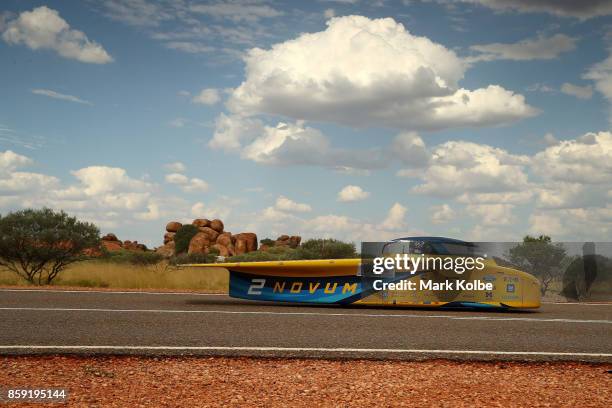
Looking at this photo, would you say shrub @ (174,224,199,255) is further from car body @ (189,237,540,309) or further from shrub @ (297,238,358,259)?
car body @ (189,237,540,309)

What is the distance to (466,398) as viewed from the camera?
5.22m

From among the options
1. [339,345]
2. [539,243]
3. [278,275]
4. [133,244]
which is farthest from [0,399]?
[133,244]

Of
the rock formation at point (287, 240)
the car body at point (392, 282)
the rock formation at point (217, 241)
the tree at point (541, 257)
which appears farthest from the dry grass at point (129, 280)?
the rock formation at point (287, 240)

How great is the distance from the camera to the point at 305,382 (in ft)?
18.3

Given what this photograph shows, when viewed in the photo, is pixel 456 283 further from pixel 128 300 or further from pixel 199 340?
pixel 128 300

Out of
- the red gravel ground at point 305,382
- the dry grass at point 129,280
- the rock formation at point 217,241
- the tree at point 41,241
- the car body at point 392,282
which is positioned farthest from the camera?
the rock formation at point 217,241

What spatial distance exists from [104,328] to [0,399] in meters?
3.22

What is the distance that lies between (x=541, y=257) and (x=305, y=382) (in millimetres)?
22889

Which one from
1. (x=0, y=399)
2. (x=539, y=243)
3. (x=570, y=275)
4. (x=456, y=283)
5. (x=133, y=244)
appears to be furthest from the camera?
(x=133, y=244)

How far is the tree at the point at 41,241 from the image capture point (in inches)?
766

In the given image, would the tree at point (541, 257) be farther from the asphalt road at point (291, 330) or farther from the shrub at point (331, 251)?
the asphalt road at point (291, 330)

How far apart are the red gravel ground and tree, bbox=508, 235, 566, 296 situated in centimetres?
1753

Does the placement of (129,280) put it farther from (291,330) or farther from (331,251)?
(331,251)

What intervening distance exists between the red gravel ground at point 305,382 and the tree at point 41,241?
46.7ft
